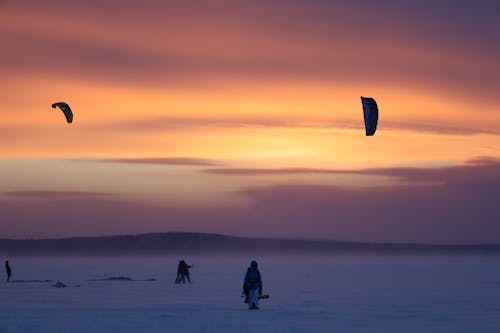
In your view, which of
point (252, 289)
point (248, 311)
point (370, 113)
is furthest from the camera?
point (370, 113)

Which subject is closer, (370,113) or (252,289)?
(252,289)

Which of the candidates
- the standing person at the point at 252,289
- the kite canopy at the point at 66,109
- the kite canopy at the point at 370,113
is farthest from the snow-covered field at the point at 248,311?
the kite canopy at the point at 66,109

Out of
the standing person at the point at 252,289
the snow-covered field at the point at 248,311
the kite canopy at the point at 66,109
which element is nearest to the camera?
the snow-covered field at the point at 248,311

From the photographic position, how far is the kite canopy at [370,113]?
27.5 metres

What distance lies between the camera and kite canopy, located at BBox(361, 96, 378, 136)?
90.1 ft

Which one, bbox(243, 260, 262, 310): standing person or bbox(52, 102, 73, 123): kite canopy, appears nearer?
bbox(243, 260, 262, 310): standing person

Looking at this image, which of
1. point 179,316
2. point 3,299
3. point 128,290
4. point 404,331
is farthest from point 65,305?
point 404,331

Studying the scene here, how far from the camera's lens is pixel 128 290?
30266 millimetres

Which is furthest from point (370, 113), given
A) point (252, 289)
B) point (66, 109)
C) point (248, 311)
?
point (66, 109)

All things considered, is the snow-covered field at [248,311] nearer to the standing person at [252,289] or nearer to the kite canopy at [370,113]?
the standing person at [252,289]

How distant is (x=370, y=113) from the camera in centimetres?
2798

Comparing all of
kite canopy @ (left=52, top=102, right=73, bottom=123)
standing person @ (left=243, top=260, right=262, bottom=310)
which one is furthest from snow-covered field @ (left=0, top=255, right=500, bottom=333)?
kite canopy @ (left=52, top=102, right=73, bottom=123)

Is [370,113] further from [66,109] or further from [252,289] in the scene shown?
[66,109]

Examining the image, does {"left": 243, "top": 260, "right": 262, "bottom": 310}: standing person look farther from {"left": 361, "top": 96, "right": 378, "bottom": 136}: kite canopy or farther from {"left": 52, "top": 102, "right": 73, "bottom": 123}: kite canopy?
{"left": 52, "top": 102, "right": 73, "bottom": 123}: kite canopy
